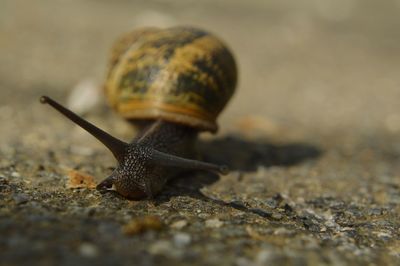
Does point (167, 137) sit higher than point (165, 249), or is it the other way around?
point (167, 137)

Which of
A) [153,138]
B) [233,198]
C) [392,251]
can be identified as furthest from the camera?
[153,138]

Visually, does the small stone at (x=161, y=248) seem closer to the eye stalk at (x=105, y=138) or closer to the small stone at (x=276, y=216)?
the small stone at (x=276, y=216)

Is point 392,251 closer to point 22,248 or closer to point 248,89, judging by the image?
point 22,248

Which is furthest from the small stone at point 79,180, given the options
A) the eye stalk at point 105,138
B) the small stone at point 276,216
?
the small stone at point 276,216

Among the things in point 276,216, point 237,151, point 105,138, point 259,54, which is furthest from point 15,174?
point 259,54

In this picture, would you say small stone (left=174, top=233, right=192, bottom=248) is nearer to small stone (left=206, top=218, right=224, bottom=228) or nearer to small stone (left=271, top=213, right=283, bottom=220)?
small stone (left=206, top=218, right=224, bottom=228)

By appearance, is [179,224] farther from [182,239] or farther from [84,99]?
[84,99]

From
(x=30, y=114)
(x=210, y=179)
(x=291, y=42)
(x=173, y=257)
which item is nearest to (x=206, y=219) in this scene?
(x=173, y=257)
